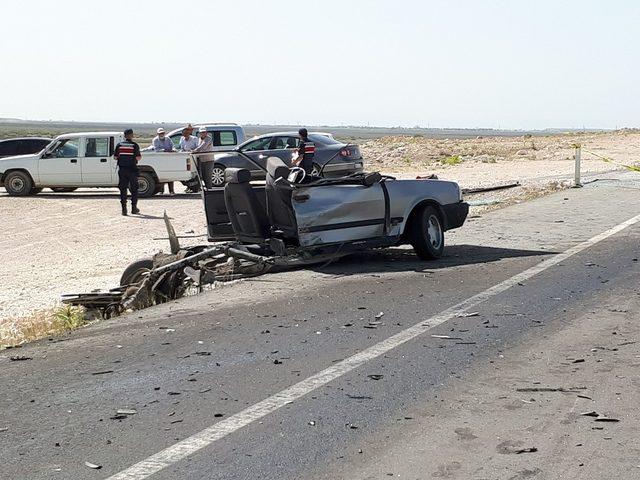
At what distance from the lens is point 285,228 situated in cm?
1232

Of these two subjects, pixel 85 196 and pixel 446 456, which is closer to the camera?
pixel 446 456

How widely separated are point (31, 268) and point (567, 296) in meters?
9.38

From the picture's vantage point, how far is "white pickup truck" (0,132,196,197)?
28.8m

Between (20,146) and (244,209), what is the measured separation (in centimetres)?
2390

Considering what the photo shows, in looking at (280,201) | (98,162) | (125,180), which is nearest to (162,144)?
(98,162)

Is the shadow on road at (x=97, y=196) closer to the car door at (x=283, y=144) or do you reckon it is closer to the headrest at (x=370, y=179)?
the car door at (x=283, y=144)

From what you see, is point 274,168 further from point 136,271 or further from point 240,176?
point 136,271

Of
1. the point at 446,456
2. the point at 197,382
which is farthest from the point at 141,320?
the point at 446,456

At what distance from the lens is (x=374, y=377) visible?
7199mm

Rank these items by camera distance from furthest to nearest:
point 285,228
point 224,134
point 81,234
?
1. point 224,134
2. point 81,234
3. point 285,228

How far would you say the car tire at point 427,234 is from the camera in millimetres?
12828

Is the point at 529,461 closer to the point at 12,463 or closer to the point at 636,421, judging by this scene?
the point at 636,421

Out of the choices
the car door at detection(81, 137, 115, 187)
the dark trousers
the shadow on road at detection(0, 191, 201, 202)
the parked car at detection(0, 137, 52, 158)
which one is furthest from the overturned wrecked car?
the parked car at detection(0, 137, 52, 158)

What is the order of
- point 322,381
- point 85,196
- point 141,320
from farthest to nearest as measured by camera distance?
point 85,196 → point 141,320 → point 322,381
